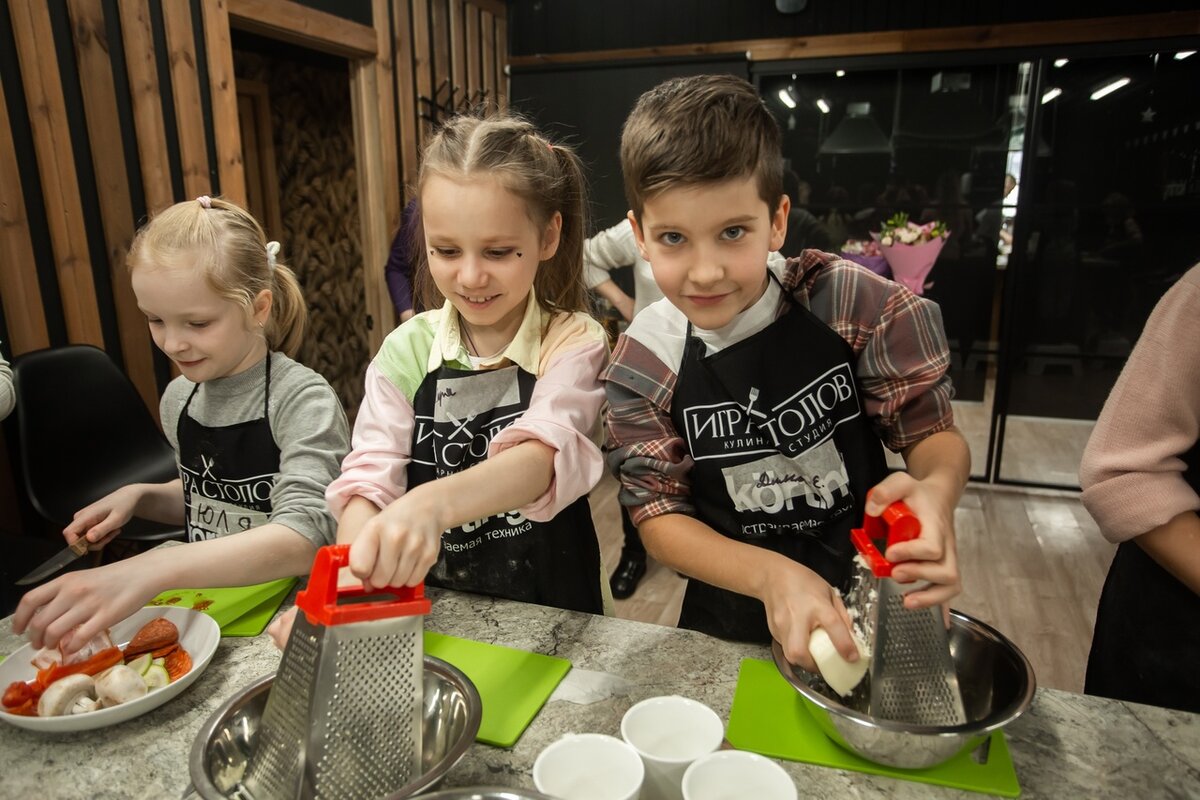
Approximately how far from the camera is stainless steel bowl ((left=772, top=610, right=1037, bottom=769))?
755 mm

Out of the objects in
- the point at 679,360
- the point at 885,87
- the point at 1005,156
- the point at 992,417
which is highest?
the point at 885,87

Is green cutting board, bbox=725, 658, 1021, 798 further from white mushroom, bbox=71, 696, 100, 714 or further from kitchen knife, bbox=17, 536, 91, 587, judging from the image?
kitchen knife, bbox=17, 536, 91, 587

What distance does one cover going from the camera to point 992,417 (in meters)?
4.28

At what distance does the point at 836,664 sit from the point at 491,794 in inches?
15.2

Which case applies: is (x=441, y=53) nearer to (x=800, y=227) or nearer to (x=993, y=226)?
(x=800, y=227)

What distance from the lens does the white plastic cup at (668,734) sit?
76cm

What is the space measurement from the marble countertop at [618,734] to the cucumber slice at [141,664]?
0.19 ft

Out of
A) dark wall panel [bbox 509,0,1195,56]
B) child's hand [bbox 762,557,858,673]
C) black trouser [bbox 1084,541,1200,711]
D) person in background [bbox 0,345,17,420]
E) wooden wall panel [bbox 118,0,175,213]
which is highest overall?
dark wall panel [bbox 509,0,1195,56]

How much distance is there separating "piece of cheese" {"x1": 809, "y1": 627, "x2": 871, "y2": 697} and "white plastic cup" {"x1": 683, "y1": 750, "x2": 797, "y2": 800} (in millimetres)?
145

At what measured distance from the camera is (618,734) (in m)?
0.88

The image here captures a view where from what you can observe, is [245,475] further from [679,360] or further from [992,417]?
[992,417]

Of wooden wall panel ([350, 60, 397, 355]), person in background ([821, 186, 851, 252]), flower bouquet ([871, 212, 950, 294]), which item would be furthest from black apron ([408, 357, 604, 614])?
→ person in background ([821, 186, 851, 252])

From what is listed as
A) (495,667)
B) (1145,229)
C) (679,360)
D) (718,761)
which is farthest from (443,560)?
(1145,229)

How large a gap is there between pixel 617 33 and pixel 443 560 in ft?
14.0
